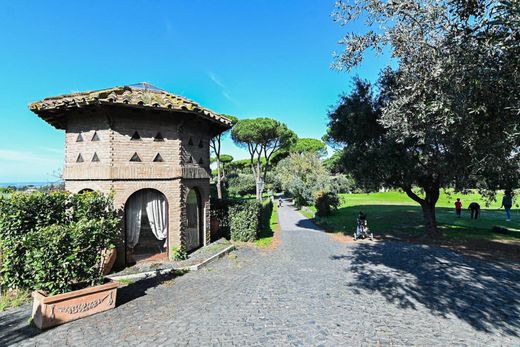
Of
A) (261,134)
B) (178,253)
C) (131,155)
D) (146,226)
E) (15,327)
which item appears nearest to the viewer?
(15,327)

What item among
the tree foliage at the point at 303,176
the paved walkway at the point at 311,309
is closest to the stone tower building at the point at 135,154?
the paved walkway at the point at 311,309

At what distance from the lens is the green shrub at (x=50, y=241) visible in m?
5.95

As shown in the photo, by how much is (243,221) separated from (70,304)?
9.13m

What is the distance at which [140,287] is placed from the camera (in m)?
7.79

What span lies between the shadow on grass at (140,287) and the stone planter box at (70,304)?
0.48m

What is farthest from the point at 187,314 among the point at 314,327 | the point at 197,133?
the point at 197,133

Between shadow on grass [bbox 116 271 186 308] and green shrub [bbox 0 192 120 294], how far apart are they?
2.73 ft

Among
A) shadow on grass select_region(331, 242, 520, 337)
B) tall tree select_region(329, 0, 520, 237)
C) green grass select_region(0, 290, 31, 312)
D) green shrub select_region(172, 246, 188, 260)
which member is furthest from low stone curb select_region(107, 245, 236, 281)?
tall tree select_region(329, 0, 520, 237)

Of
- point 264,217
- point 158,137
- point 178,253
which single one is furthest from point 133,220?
point 264,217

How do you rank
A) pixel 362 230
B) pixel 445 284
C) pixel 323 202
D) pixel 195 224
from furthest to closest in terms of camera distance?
pixel 323 202 < pixel 362 230 < pixel 195 224 < pixel 445 284

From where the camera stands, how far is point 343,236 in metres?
16.6

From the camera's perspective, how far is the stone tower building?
9.51m

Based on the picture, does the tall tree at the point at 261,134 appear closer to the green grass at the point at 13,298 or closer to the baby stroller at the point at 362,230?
the baby stroller at the point at 362,230

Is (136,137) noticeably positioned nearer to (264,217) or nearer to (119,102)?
(119,102)
